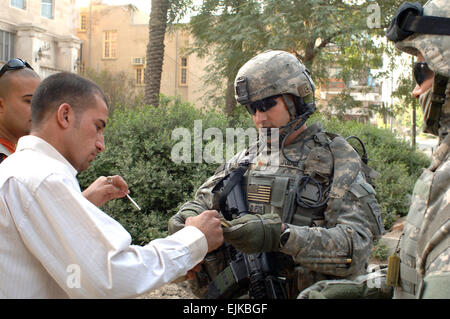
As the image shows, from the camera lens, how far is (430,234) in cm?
146

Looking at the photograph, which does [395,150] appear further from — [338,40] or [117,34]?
[117,34]

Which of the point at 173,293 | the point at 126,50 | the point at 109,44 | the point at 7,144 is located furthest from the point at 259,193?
the point at 109,44

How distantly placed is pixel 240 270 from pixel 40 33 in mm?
21910

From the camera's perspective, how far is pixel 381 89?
1830 centimetres

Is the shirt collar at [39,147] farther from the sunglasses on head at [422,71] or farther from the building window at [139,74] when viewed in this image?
the building window at [139,74]

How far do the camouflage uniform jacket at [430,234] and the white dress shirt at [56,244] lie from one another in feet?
3.12

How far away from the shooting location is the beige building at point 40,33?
19828 millimetres

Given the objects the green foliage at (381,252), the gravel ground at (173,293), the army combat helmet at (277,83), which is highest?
the army combat helmet at (277,83)

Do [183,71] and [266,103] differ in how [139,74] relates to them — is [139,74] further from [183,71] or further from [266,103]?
[266,103]

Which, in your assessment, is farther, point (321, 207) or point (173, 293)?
point (173, 293)

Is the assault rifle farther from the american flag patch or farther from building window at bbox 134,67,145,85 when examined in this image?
building window at bbox 134,67,145,85

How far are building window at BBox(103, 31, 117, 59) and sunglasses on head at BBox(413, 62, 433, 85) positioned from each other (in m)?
34.2

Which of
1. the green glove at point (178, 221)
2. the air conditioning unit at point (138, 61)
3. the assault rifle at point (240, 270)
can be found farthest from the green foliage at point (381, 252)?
the air conditioning unit at point (138, 61)

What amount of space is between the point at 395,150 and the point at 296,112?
8544 mm
